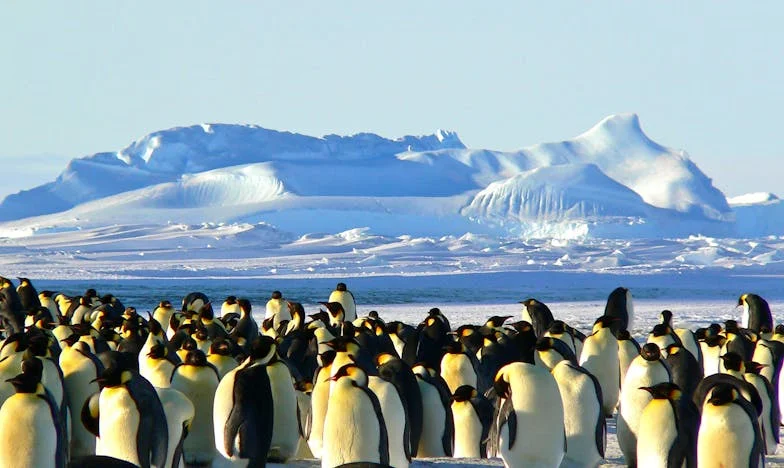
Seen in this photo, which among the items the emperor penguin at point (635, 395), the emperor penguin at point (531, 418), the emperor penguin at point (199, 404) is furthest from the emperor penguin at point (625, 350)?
the emperor penguin at point (199, 404)

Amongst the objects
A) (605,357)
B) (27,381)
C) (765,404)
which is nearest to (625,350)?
(605,357)

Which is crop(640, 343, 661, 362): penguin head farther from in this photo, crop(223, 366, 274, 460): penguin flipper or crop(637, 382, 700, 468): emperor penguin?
crop(223, 366, 274, 460): penguin flipper

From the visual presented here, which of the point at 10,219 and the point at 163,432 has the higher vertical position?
the point at 10,219

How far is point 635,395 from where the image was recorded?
19.9ft

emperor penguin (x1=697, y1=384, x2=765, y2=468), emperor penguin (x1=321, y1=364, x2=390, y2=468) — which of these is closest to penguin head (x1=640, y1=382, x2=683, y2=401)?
emperor penguin (x1=697, y1=384, x2=765, y2=468)

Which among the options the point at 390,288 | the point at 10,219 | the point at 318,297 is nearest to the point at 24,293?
the point at 318,297

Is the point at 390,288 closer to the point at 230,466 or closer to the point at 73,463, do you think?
the point at 230,466

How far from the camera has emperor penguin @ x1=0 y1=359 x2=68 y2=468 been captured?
12.9ft

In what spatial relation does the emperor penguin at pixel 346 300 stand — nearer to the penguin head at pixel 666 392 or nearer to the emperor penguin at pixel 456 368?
the emperor penguin at pixel 456 368

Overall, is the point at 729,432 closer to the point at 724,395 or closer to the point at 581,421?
the point at 724,395

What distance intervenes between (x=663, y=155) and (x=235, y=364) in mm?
88662

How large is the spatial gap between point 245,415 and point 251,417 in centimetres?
3

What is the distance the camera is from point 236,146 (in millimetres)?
100438

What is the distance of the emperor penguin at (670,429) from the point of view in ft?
17.1
